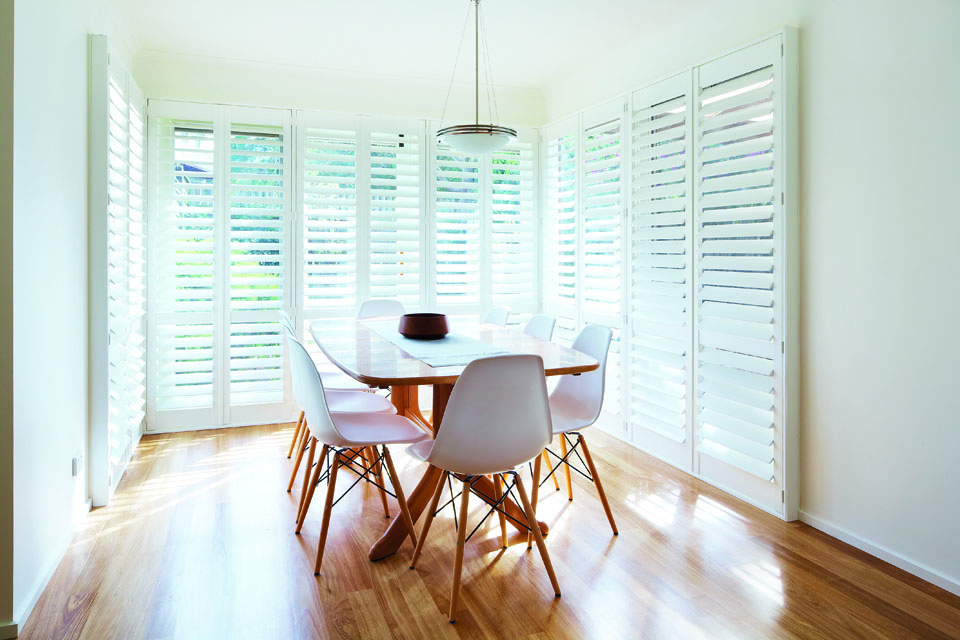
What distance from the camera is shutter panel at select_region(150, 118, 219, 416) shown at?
13.6 ft

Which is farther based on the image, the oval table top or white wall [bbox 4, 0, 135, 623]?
the oval table top

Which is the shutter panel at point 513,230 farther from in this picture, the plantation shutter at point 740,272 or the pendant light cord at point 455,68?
the plantation shutter at point 740,272

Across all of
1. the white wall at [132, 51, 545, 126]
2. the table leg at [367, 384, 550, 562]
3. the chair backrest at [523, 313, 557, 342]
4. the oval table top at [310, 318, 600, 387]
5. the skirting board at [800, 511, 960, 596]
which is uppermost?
the white wall at [132, 51, 545, 126]

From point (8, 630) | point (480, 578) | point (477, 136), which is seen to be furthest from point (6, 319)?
point (477, 136)

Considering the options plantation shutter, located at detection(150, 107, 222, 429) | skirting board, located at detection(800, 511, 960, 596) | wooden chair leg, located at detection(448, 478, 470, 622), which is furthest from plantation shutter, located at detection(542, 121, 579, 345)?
wooden chair leg, located at detection(448, 478, 470, 622)

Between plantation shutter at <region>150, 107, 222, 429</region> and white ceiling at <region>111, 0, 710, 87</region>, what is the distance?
584 millimetres

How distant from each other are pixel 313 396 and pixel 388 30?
2417 millimetres

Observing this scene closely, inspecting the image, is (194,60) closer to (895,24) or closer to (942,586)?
(895,24)

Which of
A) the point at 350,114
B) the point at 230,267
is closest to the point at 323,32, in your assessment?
the point at 350,114

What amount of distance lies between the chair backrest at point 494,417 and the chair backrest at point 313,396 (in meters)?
0.43

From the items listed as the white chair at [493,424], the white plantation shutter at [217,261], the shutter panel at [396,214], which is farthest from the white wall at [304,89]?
the white chair at [493,424]

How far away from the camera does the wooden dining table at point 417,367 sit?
222 centimetres

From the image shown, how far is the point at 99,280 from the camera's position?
288 centimetres

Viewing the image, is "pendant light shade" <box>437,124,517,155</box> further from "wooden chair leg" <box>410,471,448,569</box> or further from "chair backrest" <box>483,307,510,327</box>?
"wooden chair leg" <box>410,471,448,569</box>
